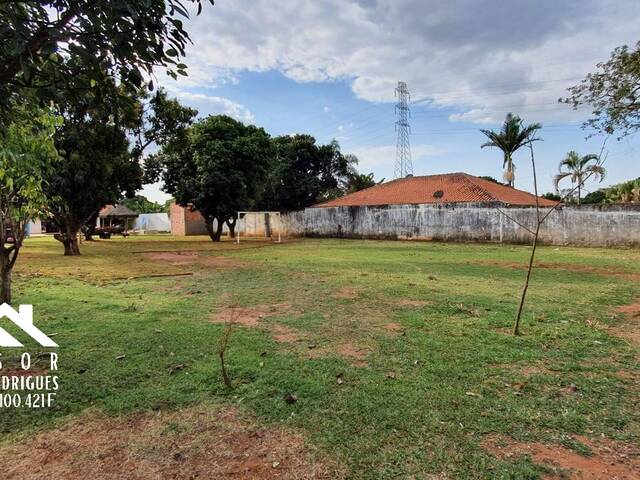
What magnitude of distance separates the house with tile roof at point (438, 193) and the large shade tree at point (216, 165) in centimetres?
802

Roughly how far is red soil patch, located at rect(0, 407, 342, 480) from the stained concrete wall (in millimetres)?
14575

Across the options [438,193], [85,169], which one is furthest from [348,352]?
[438,193]

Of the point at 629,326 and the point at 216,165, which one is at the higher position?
the point at 216,165

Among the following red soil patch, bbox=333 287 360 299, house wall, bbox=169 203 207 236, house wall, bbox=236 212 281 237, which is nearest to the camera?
red soil patch, bbox=333 287 360 299

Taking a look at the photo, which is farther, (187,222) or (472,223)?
(187,222)

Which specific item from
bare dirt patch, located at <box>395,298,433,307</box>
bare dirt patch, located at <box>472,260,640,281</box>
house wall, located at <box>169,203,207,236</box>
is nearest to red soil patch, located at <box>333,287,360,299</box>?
bare dirt patch, located at <box>395,298,433,307</box>

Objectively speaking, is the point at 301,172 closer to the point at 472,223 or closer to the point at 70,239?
the point at 472,223

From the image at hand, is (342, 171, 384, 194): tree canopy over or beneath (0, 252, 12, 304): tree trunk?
over

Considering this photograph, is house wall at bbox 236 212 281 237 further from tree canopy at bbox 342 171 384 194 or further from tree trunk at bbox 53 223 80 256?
tree trunk at bbox 53 223 80 256

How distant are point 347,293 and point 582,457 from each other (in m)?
5.37

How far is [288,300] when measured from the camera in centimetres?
718

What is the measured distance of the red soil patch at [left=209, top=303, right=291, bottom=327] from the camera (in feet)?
18.8

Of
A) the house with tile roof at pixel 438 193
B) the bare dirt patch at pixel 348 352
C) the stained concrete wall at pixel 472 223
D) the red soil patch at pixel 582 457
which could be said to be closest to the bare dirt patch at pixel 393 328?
the bare dirt patch at pixel 348 352

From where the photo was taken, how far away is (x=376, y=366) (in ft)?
13.1
